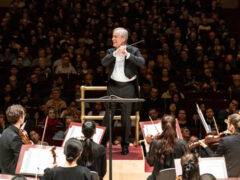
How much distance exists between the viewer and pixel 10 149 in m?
4.01

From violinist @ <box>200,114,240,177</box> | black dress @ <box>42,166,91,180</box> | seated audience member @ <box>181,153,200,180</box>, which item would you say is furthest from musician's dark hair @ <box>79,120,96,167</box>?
violinist @ <box>200,114,240,177</box>

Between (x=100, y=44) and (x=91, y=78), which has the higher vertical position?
(x=100, y=44)

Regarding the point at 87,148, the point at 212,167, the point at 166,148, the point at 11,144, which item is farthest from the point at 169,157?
the point at 11,144

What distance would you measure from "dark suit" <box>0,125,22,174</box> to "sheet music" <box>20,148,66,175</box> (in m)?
0.29

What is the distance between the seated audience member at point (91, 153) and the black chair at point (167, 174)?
0.57m

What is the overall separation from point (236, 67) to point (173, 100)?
2318mm

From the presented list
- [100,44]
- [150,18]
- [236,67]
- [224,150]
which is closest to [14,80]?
[100,44]

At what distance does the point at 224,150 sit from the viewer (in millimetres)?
4234

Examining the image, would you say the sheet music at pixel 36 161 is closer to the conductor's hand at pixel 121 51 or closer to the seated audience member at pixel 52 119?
the conductor's hand at pixel 121 51

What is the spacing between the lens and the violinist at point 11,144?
400cm

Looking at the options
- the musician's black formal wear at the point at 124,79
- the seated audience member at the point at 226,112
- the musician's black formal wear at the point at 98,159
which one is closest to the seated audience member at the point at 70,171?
the musician's black formal wear at the point at 98,159

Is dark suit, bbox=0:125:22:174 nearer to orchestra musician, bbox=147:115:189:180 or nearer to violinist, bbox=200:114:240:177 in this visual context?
orchestra musician, bbox=147:115:189:180

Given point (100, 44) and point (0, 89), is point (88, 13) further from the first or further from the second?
point (0, 89)

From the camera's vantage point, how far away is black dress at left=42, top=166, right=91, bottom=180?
314cm
